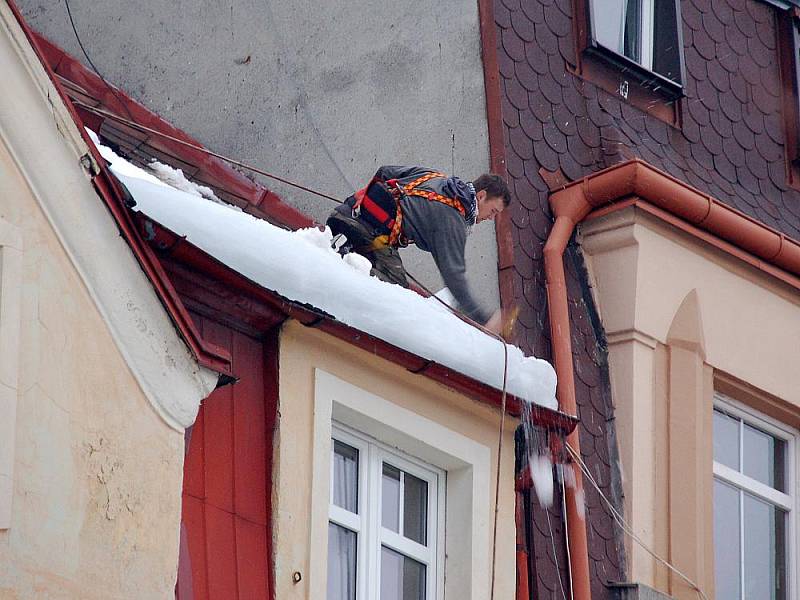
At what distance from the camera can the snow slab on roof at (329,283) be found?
930 cm

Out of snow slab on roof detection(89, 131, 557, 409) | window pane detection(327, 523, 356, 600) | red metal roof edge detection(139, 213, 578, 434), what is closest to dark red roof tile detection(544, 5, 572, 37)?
snow slab on roof detection(89, 131, 557, 409)

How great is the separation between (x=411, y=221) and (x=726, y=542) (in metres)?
2.57

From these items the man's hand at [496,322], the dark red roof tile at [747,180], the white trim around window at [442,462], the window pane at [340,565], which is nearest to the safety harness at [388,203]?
the man's hand at [496,322]

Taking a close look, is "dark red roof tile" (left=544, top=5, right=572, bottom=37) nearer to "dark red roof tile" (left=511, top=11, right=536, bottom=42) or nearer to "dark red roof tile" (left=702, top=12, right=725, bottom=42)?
"dark red roof tile" (left=511, top=11, right=536, bottom=42)

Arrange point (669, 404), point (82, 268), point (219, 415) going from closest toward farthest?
point (82, 268), point (219, 415), point (669, 404)

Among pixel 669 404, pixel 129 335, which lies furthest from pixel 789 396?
pixel 129 335

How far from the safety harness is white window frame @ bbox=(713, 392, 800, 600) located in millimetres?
2192

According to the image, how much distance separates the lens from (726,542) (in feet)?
40.3

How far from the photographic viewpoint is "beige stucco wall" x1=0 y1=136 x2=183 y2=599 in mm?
7941

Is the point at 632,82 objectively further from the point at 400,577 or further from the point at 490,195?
the point at 400,577

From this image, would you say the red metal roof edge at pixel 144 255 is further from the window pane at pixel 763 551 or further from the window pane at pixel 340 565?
the window pane at pixel 763 551

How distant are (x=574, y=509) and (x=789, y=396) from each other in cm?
193

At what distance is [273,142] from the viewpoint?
1215 cm

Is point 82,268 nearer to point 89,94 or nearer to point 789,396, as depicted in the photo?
point 89,94
